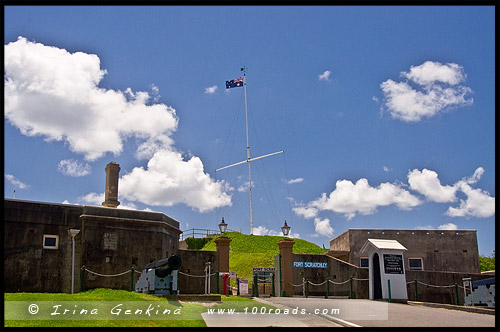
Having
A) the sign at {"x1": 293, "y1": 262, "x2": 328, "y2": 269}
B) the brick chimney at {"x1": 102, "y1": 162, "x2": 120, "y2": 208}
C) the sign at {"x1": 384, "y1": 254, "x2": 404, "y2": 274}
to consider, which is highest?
the brick chimney at {"x1": 102, "y1": 162, "x2": 120, "y2": 208}

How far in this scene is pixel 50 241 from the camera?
19.9 meters

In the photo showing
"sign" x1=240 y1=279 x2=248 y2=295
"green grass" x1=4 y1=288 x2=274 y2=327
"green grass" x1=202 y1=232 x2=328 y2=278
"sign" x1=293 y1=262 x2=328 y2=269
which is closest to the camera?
"green grass" x1=4 y1=288 x2=274 y2=327

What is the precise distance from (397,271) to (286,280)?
6.13 meters

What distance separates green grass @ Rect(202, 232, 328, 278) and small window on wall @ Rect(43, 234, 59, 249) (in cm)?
1693

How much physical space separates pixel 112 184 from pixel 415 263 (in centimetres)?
Result: 2047

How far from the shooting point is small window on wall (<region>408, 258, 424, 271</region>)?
3266 cm

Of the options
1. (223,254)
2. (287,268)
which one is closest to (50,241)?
(223,254)

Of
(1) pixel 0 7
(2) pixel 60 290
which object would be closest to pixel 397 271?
(2) pixel 60 290

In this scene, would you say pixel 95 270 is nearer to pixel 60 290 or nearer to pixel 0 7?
pixel 60 290

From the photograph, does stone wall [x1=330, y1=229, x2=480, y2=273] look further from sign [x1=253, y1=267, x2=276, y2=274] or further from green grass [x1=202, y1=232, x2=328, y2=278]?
sign [x1=253, y1=267, x2=276, y2=274]

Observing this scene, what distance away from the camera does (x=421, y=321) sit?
11359mm

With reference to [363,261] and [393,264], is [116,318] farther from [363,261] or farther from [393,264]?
[363,261]

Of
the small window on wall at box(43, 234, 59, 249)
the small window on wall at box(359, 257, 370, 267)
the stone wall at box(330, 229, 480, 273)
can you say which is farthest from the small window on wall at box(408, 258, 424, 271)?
the small window on wall at box(43, 234, 59, 249)

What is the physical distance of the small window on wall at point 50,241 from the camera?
19.8m
